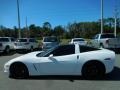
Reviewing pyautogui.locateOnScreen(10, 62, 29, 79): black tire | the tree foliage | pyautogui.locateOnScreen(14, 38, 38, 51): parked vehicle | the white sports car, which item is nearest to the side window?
the white sports car

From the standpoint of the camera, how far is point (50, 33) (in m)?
114

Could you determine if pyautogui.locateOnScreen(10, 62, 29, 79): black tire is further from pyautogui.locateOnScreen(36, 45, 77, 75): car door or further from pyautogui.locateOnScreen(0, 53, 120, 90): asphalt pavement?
pyautogui.locateOnScreen(36, 45, 77, 75): car door

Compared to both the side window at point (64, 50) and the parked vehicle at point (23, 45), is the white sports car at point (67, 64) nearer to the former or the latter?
the side window at point (64, 50)

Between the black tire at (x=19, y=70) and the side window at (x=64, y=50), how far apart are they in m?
1.31

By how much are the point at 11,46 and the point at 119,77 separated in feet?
65.9

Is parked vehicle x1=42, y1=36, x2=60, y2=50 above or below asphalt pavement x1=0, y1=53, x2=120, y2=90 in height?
above

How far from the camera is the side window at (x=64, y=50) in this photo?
1002 cm

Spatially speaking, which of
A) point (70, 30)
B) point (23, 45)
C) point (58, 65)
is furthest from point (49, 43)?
point (70, 30)

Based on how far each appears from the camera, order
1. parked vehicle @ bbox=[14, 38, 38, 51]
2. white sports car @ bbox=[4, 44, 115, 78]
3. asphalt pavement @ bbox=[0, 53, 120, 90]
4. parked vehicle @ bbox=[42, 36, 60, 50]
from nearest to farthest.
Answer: asphalt pavement @ bbox=[0, 53, 120, 90]
white sports car @ bbox=[4, 44, 115, 78]
parked vehicle @ bbox=[42, 36, 60, 50]
parked vehicle @ bbox=[14, 38, 38, 51]

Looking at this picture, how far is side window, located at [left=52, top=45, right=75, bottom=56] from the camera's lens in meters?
10.0

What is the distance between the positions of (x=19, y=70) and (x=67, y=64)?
188cm

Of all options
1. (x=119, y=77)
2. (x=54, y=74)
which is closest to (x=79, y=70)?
(x=54, y=74)

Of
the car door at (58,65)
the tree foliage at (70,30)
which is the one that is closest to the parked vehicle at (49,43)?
the car door at (58,65)
